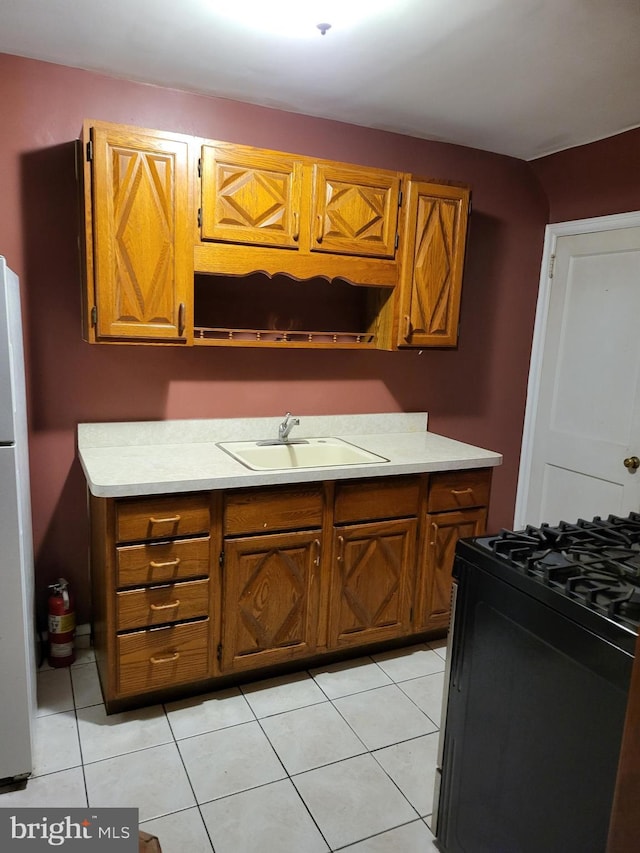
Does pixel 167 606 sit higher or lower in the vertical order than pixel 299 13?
lower

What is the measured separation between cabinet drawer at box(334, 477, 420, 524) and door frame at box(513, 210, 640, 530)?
1.26m

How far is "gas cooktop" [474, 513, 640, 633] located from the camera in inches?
46.3

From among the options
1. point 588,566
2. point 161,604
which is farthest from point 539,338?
point 161,604

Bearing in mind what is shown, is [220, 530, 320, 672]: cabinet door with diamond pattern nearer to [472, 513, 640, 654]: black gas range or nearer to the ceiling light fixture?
[472, 513, 640, 654]: black gas range

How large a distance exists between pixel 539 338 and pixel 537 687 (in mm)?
2450

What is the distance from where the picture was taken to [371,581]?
8.04 feet

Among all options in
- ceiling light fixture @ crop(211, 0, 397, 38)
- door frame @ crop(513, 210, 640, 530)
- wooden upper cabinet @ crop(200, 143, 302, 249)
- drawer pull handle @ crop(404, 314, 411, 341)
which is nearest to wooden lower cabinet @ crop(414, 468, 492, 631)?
drawer pull handle @ crop(404, 314, 411, 341)

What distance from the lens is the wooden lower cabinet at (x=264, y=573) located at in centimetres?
204

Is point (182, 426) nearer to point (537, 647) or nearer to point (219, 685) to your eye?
point (219, 685)

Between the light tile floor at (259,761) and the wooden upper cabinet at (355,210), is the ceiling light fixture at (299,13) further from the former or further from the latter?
the light tile floor at (259,761)

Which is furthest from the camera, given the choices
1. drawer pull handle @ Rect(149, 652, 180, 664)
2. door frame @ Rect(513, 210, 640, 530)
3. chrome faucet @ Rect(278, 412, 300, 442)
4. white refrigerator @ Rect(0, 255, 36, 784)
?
door frame @ Rect(513, 210, 640, 530)

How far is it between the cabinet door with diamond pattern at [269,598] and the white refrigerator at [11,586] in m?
0.69

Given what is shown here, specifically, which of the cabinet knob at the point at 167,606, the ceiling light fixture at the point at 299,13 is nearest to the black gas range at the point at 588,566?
the cabinet knob at the point at 167,606

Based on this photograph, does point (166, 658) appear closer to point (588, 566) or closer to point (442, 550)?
point (442, 550)
